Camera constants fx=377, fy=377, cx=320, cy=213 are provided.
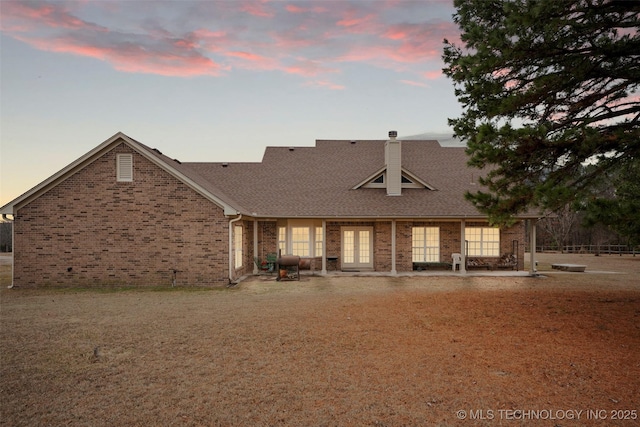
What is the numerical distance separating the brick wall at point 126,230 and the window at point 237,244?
4.11 ft

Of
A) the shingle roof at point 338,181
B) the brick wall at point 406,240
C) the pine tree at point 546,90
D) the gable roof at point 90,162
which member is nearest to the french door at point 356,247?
the brick wall at point 406,240

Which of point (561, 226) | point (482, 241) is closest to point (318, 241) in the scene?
point (482, 241)

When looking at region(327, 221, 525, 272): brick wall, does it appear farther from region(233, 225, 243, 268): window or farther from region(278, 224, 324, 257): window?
region(233, 225, 243, 268): window

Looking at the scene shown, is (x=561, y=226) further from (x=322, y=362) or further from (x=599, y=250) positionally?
(x=322, y=362)

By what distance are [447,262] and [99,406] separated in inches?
674

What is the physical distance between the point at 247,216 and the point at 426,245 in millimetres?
9151

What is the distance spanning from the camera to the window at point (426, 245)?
1933 cm

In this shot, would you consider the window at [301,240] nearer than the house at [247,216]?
No

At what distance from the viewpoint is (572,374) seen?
18.5ft

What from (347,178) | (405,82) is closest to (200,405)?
(347,178)

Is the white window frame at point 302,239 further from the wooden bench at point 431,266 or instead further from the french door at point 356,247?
the wooden bench at point 431,266

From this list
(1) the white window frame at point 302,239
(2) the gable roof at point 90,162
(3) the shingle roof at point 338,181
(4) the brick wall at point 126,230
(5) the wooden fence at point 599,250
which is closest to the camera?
(2) the gable roof at point 90,162

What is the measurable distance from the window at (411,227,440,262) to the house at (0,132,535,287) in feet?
0.17

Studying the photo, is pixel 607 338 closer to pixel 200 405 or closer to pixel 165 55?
pixel 200 405
